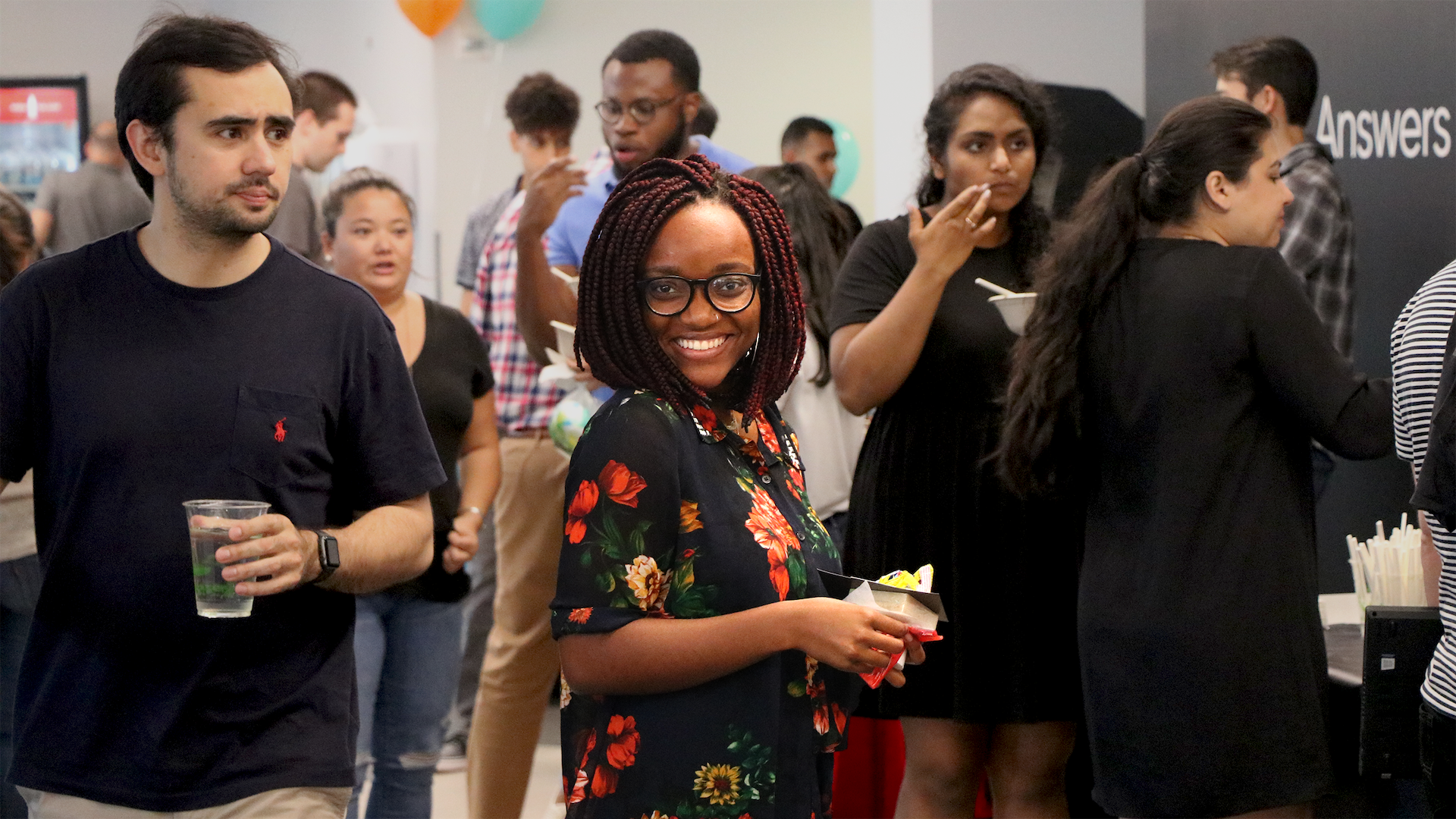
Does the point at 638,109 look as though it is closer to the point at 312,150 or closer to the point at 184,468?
the point at 184,468

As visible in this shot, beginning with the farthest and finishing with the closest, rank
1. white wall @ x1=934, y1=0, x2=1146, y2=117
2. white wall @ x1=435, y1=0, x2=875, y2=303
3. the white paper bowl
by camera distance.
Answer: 1. white wall @ x1=435, y1=0, x2=875, y2=303
2. white wall @ x1=934, y1=0, x2=1146, y2=117
3. the white paper bowl

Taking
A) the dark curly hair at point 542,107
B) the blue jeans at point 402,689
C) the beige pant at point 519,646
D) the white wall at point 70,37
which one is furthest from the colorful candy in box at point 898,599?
the white wall at point 70,37

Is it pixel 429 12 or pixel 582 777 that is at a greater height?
pixel 429 12

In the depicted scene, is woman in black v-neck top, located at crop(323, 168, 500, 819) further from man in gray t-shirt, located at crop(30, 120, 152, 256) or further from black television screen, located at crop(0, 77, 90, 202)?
black television screen, located at crop(0, 77, 90, 202)

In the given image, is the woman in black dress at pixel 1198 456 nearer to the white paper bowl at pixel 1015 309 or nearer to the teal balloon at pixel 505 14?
the white paper bowl at pixel 1015 309

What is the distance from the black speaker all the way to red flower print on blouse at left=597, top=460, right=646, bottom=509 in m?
1.40

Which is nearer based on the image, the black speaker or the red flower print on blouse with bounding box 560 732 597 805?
the red flower print on blouse with bounding box 560 732 597 805

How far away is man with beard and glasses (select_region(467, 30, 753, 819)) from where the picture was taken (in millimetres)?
3312

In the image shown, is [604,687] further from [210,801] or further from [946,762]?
[946,762]

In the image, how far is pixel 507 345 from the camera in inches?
169

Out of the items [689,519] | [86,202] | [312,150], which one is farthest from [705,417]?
[86,202]

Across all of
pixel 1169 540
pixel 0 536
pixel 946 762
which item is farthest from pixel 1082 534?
pixel 0 536

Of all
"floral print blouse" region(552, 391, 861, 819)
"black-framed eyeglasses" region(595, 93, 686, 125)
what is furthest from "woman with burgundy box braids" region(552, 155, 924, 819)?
"black-framed eyeglasses" region(595, 93, 686, 125)

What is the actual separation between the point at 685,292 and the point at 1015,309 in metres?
1.10
